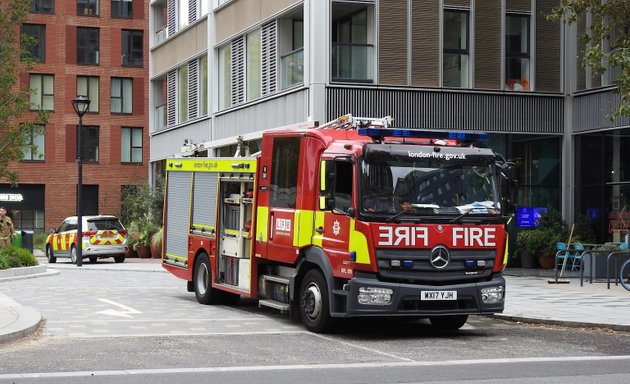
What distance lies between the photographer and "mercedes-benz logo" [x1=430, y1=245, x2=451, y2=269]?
44.2 feet

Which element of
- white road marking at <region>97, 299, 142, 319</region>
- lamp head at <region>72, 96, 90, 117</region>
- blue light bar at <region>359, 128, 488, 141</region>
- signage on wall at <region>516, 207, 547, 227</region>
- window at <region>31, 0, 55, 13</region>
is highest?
window at <region>31, 0, 55, 13</region>

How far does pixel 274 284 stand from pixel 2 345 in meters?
4.53

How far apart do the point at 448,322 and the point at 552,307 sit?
3138mm

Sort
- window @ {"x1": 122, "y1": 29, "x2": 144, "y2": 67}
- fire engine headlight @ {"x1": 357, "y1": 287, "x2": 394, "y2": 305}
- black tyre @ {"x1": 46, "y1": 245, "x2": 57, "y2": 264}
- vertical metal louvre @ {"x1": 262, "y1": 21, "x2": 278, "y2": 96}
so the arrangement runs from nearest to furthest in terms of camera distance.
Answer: fire engine headlight @ {"x1": 357, "y1": 287, "x2": 394, "y2": 305} → vertical metal louvre @ {"x1": 262, "y1": 21, "x2": 278, "y2": 96} → black tyre @ {"x1": 46, "y1": 245, "x2": 57, "y2": 264} → window @ {"x1": 122, "y1": 29, "x2": 144, "y2": 67}

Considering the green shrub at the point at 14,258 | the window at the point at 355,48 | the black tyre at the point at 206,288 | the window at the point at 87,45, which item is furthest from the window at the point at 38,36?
the black tyre at the point at 206,288

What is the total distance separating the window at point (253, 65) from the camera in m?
31.2

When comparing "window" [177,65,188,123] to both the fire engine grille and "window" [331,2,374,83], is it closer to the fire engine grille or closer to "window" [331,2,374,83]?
"window" [331,2,374,83]

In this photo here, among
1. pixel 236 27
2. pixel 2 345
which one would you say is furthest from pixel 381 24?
pixel 2 345

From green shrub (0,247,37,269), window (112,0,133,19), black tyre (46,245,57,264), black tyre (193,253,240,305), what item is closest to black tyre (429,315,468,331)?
black tyre (193,253,240,305)

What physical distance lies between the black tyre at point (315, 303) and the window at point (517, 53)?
612 inches

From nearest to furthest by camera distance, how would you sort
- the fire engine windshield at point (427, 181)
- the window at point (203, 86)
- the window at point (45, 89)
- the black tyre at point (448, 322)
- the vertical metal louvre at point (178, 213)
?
1. the fire engine windshield at point (427, 181)
2. the black tyre at point (448, 322)
3. the vertical metal louvre at point (178, 213)
4. the window at point (203, 86)
5. the window at point (45, 89)

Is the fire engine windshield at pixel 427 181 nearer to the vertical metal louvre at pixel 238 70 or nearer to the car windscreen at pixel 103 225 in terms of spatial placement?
the vertical metal louvre at pixel 238 70

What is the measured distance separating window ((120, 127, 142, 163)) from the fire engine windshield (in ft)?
172

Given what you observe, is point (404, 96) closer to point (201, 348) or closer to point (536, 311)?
point (536, 311)
